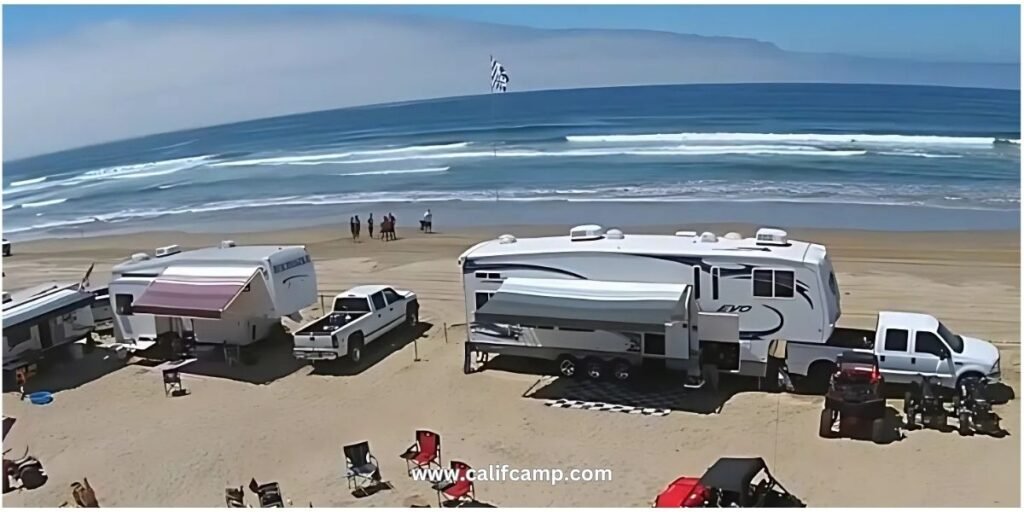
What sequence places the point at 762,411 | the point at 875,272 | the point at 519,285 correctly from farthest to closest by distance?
the point at 875,272
the point at 519,285
the point at 762,411

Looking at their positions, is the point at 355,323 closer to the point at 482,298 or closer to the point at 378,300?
the point at 378,300

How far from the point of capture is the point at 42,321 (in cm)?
1334

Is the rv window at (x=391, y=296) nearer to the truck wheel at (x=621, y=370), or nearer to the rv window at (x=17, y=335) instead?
the truck wheel at (x=621, y=370)

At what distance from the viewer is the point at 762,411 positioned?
10.8 meters

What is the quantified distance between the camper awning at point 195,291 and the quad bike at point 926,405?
8.68 meters

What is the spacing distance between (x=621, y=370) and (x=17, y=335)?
27.1 feet

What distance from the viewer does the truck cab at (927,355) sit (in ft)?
Answer: 35.5

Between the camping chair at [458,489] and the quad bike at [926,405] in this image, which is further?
the quad bike at [926,405]

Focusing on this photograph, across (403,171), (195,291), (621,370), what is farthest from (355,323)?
(403,171)

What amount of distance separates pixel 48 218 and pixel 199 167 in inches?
658

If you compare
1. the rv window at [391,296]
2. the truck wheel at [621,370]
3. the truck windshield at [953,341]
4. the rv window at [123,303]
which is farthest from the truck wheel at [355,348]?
the truck windshield at [953,341]

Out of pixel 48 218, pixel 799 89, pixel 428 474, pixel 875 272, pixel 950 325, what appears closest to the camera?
pixel 428 474

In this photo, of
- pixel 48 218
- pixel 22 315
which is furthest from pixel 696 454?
pixel 48 218

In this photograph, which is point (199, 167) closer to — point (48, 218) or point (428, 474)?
point (48, 218)
